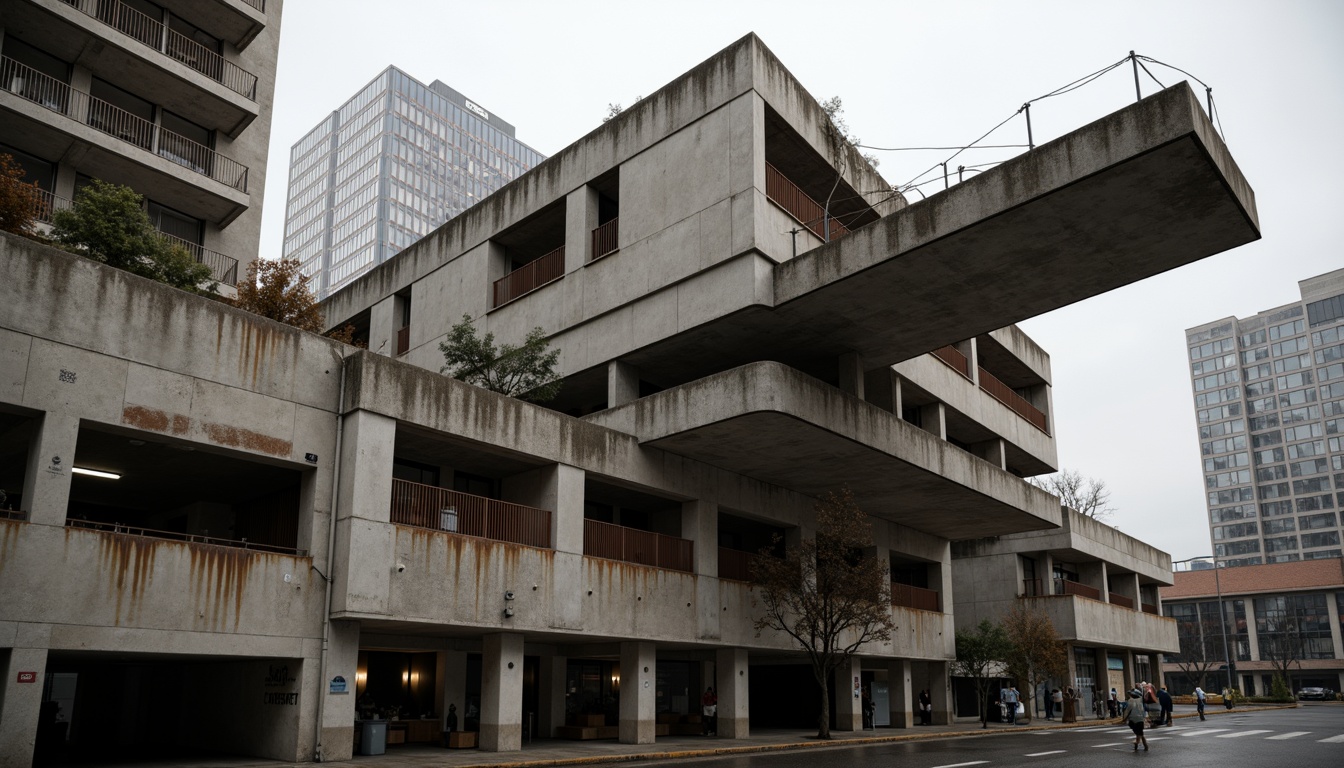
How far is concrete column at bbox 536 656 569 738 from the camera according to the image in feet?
96.7

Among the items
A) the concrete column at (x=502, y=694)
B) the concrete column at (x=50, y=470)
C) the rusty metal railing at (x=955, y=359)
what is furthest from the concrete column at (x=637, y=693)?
the rusty metal railing at (x=955, y=359)

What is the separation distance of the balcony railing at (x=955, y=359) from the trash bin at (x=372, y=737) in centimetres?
2502

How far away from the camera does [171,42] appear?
35.3 metres

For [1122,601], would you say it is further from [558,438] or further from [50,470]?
[50,470]

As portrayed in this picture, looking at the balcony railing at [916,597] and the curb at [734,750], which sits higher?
the balcony railing at [916,597]

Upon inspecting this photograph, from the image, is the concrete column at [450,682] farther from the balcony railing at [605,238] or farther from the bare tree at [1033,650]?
the bare tree at [1033,650]

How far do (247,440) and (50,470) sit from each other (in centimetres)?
370

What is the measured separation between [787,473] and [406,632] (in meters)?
12.8

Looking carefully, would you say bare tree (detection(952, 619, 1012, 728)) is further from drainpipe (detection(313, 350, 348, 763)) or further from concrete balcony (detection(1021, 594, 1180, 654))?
drainpipe (detection(313, 350, 348, 763))

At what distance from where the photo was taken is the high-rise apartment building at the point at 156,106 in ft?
100

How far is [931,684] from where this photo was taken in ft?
135

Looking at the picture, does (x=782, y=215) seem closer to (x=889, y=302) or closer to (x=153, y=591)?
(x=889, y=302)

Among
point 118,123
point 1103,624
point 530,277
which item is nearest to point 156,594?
point 530,277

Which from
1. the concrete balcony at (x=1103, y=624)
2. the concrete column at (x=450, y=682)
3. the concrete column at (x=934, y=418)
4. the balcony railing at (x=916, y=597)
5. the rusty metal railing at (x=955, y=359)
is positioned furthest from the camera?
the concrete balcony at (x=1103, y=624)
